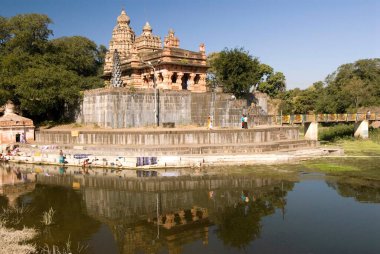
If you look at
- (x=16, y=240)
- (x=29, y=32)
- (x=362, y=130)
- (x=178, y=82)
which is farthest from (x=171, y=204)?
(x=362, y=130)

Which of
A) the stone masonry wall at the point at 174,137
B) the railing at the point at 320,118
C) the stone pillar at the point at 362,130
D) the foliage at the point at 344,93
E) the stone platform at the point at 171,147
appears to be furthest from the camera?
the foliage at the point at 344,93

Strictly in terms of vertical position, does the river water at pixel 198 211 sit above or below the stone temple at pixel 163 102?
below

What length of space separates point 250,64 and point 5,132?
21.1 m

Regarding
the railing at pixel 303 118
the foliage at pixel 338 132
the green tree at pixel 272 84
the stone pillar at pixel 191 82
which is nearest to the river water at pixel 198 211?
the railing at pixel 303 118

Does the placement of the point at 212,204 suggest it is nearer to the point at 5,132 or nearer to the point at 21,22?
the point at 5,132

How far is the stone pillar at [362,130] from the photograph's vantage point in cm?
3553

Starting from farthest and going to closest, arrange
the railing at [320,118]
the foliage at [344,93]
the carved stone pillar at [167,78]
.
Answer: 1. the foliage at [344,93]
2. the railing at [320,118]
3. the carved stone pillar at [167,78]

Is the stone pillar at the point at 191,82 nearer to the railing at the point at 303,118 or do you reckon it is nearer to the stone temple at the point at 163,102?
the stone temple at the point at 163,102

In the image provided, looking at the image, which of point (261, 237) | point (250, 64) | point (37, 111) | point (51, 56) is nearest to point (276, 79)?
point (250, 64)

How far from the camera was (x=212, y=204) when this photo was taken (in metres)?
13.3

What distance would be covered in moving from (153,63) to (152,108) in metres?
6.93

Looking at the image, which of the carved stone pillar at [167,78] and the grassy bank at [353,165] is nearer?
the grassy bank at [353,165]

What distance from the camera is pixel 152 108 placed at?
25.3m

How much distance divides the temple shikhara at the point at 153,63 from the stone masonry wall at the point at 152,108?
6.78ft
